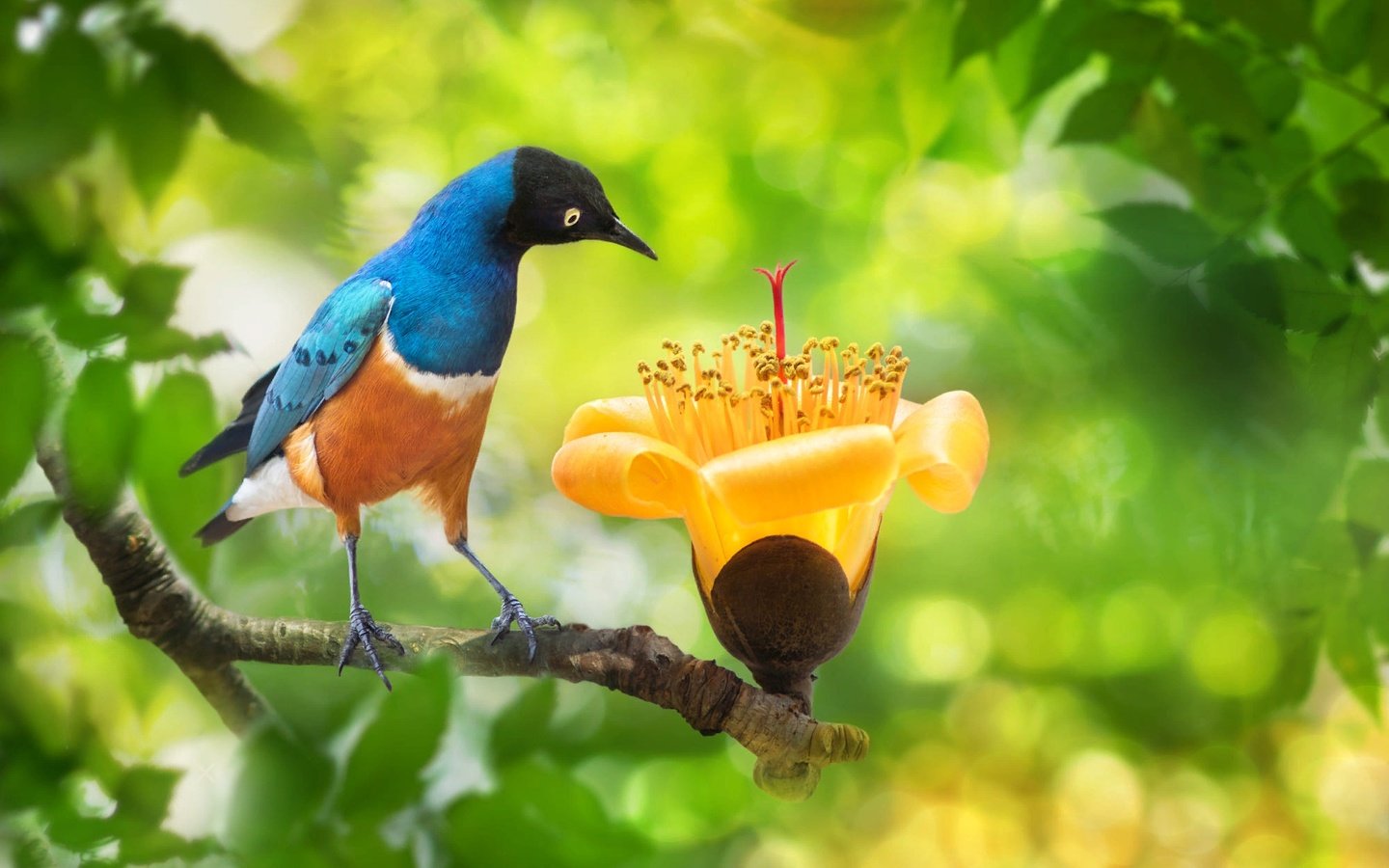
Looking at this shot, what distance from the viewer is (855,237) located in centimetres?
89

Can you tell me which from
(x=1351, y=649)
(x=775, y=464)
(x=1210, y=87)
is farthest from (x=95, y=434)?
(x=1351, y=649)

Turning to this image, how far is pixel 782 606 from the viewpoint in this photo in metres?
0.46

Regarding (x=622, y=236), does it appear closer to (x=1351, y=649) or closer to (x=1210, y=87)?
(x=1210, y=87)

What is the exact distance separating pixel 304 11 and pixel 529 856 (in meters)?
0.55

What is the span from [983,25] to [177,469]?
51 cm

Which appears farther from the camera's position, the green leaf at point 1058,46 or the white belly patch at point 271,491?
the green leaf at point 1058,46

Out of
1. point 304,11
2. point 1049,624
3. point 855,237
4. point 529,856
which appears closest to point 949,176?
point 855,237

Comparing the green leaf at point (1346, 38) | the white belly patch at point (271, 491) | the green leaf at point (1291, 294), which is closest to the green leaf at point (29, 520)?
the white belly patch at point (271, 491)

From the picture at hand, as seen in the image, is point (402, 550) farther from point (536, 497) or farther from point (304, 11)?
point (304, 11)

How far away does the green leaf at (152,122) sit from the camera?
59 cm

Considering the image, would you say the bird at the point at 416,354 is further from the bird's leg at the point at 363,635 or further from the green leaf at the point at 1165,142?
the green leaf at the point at 1165,142

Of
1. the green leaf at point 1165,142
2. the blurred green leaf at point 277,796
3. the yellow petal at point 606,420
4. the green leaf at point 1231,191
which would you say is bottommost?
the blurred green leaf at point 277,796

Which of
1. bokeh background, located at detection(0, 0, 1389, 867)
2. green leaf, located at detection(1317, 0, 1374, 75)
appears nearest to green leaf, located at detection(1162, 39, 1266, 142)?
bokeh background, located at detection(0, 0, 1389, 867)

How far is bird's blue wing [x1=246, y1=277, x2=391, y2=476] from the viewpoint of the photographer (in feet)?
1.70
